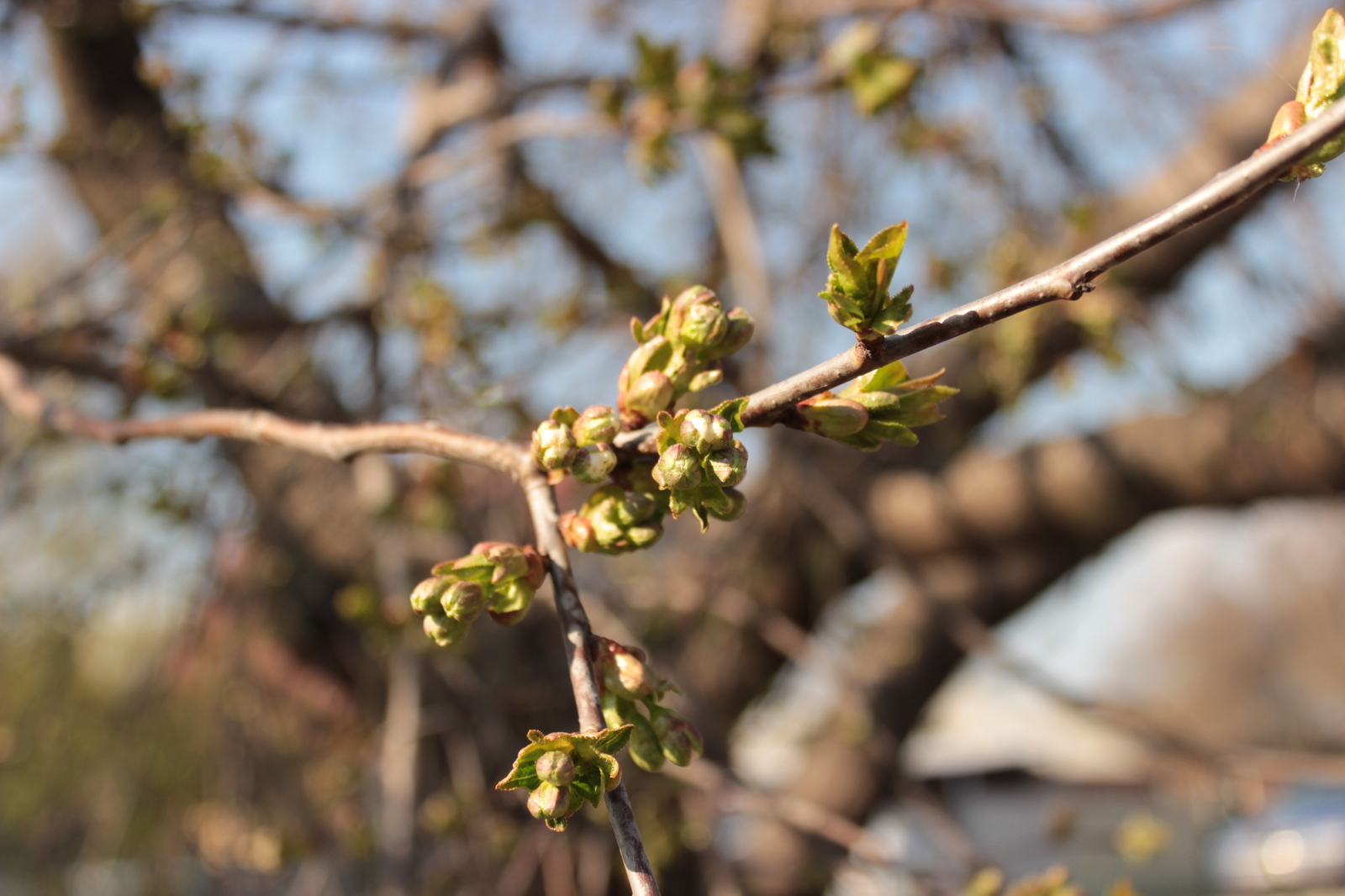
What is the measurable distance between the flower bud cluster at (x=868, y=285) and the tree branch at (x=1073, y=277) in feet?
0.05

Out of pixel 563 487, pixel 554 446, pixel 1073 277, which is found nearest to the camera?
pixel 1073 277

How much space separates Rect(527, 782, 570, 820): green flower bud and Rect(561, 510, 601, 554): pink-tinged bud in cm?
18

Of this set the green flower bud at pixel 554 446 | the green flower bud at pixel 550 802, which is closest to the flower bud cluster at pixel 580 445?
the green flower bud at pixel 554 446

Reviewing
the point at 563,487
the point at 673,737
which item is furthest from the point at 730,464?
the point at 563,487

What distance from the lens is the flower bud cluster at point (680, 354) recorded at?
70 centimetres

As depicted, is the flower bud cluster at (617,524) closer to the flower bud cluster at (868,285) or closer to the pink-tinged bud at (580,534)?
the pink-tinged bud at (580,534)

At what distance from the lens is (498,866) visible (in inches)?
98.0

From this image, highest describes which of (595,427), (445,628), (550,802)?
(595,427)

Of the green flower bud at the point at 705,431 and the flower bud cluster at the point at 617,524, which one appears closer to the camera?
the green flower bud at the point at 705,431

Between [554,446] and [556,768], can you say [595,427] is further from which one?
[556,768]

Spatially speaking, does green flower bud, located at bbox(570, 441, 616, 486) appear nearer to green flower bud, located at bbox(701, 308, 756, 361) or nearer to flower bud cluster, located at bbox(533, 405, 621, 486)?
flower bud cluster, located at bbox(533, 405, 621, 486)

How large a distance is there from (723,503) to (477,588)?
206 millimetres

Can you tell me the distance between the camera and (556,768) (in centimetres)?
58

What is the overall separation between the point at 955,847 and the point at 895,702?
1.43 metres
